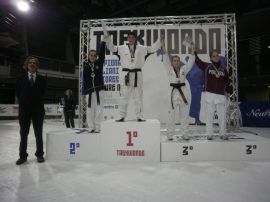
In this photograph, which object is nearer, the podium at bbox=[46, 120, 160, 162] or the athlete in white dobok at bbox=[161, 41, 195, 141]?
the podium at bbox=[46, 120, 160, 162]

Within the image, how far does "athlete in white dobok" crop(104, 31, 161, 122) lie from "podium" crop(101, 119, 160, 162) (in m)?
0.27

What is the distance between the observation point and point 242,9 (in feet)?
44.8

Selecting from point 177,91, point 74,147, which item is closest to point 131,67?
point 177,91

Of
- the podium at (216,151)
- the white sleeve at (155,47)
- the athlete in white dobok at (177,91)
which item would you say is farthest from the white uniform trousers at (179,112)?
the white sleeve at (155,47)

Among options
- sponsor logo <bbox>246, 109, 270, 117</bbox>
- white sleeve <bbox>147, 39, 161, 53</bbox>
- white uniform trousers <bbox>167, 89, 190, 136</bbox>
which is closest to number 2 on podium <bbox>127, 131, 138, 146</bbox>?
white uniform trousers <bbox>167, 89, 190, 136</bbox>

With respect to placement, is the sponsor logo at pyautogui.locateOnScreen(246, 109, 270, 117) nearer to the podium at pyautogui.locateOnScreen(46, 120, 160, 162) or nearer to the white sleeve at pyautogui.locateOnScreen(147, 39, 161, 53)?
the white sleeve at pyautogui.locateOnScreen(147, 39, 161, 53)

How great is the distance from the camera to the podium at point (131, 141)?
407 cm

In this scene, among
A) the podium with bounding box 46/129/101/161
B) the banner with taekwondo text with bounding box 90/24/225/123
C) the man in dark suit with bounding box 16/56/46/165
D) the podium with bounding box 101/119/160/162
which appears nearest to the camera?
the man in dark suit with bounding box 16/56/46/165

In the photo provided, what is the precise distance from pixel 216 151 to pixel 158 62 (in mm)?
4073

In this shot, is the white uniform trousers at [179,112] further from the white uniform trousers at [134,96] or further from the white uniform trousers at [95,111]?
the white uniform trousers at [95,111]

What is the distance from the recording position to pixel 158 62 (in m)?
7.70

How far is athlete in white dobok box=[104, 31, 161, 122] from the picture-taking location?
4316mm

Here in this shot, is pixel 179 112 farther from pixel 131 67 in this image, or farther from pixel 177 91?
pixel 131 67

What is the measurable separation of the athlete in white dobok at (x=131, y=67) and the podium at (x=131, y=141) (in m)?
0.27
